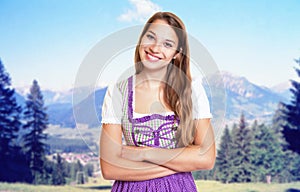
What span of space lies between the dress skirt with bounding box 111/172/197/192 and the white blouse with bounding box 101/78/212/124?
0.16m

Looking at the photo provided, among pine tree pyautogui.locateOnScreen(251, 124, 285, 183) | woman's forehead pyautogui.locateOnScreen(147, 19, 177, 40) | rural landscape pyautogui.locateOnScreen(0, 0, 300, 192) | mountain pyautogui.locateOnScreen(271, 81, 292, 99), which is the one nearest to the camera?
woman's forehead pyautogui.locateOnScreen(147, 19, 177, 40)

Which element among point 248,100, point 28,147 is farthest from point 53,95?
point 248,100

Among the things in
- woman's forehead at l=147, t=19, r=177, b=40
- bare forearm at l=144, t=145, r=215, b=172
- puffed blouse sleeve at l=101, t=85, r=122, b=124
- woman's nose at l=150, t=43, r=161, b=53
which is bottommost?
bare forearm at l=144, t=145, r=215, b=172

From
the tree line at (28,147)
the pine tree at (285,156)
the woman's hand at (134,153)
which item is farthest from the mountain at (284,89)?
the woman's hand at (134,153)

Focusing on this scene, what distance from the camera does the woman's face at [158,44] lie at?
42.9 inches

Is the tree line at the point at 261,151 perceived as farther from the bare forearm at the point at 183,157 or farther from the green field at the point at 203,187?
the bare forearm at the point at 183,157

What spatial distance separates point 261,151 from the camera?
3730 mm

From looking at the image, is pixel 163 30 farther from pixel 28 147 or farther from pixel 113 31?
pixel 28 147

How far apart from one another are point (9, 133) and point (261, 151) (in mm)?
2156

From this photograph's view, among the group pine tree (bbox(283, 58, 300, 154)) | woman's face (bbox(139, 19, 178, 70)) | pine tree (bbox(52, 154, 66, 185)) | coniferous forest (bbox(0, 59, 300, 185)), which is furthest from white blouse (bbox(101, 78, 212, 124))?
pine tree (bbox(52, 154, 66, 185))

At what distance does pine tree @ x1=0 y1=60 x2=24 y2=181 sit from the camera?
3797 millimetres

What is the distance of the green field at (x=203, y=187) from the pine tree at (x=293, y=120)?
1.13 ft

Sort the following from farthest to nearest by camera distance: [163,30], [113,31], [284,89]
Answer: [284,89]
[113,31]
[163,30]

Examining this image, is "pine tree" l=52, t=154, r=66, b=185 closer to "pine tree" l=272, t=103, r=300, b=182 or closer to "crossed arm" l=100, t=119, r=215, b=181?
"pine tree" l=272, t=103, r=300, b=182
